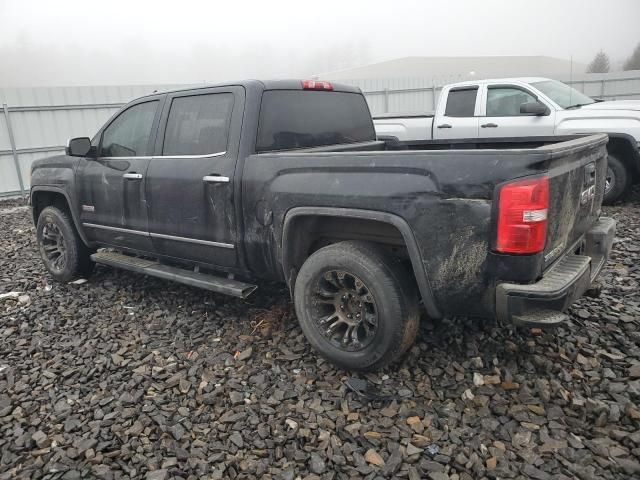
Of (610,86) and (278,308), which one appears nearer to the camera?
(278,308)

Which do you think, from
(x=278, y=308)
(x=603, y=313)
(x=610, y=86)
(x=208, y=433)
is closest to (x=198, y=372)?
(x=208, y=433)

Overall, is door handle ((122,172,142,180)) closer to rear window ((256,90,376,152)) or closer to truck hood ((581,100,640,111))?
rear window ((256,90,376,152))

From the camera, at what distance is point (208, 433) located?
2.71 m

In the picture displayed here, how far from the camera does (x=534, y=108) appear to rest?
22.7 ft

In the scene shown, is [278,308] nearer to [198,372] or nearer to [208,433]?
→ [198,372]

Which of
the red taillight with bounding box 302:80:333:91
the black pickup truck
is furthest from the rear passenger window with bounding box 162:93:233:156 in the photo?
the red taillight with bounding box 302:80:333:91

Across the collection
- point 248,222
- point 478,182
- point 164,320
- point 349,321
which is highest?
point 478,182

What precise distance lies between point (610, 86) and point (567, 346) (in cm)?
1756

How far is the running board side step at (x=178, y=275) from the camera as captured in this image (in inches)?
142

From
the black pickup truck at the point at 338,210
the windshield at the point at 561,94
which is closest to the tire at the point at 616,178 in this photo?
the windshield at the point at 561,94

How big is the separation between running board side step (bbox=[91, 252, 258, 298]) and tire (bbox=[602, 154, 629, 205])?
18.4 feet

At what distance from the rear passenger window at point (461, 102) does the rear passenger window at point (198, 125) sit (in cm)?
531

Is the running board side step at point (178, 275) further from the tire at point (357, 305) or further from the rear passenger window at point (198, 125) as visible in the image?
the rear passenger window at point (198, 125)

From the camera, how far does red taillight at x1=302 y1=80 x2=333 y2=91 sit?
3.84 metres
